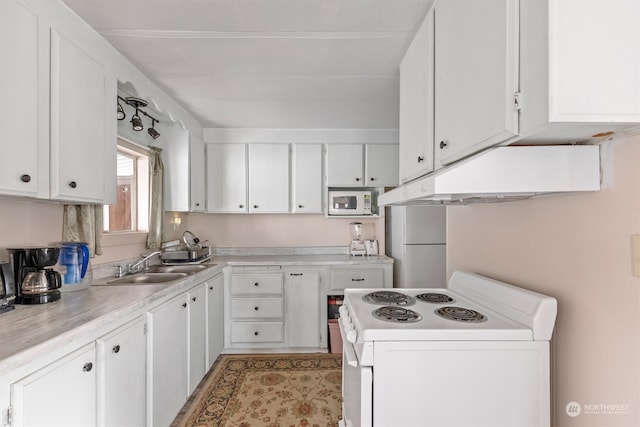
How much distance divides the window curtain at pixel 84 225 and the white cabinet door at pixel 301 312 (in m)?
1.60

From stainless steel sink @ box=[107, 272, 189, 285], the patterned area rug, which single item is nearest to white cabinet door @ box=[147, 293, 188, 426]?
the patterned area rug

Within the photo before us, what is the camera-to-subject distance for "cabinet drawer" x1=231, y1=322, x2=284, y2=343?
295 centimetres

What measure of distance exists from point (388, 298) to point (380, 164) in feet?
6.79

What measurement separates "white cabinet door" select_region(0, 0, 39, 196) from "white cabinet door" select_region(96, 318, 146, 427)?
73 centimetres

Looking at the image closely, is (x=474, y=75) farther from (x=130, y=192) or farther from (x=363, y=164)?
(x=130, y=192)

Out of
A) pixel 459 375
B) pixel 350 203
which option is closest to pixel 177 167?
pixel 350 203

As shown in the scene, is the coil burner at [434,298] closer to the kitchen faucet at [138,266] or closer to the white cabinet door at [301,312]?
the white cabinet door at [301,312]

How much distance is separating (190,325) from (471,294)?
6.07ft

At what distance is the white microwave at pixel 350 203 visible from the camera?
3305 millimetres

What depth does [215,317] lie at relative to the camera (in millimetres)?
2691

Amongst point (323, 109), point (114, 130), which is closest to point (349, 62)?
point (323, 109)

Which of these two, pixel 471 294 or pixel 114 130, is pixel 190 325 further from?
pixel 471 294

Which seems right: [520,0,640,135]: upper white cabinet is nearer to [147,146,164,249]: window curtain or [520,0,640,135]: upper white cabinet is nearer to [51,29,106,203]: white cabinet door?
[51,29,106,203]: white cabinet door

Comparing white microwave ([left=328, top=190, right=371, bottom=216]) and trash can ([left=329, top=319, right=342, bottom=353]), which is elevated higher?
white microwave ([left=328, top=190, right=371, bottom=216])
